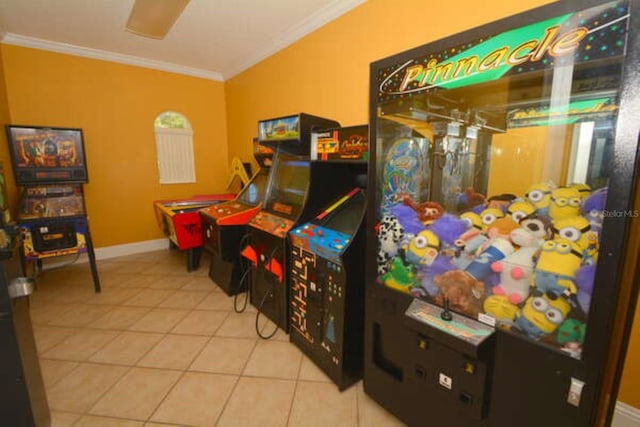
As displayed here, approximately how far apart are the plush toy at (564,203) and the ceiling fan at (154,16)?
9.54 feet

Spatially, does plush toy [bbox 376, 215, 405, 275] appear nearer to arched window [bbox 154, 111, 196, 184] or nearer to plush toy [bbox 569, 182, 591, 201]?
plush toy [bbox 569, 182, 591, 201]

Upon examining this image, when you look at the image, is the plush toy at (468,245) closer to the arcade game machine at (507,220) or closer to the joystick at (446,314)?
the arcade game machine at (507,220)

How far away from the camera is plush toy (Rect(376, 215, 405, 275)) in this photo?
4.35 ft

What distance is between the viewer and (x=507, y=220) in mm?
1041

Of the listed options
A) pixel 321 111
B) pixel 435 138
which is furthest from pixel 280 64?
pixel 435 138

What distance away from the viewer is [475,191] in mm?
1249

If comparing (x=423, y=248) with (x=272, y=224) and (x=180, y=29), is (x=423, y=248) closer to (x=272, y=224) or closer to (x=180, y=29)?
(x=272, y=224)

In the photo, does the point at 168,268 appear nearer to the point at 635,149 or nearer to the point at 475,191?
the point at 475,191

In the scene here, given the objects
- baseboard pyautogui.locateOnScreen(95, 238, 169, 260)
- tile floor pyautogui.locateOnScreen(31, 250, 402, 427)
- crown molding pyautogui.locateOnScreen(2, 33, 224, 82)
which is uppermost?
crown molding pyautogui.locateOnScreen(2, 33, 224, 82)

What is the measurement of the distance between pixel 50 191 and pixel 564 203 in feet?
13.5

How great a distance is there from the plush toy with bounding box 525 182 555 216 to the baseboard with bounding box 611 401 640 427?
121cm

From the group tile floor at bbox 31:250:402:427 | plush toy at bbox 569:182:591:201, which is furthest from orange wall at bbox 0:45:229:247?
plush toy at bbox 569:182:591:201

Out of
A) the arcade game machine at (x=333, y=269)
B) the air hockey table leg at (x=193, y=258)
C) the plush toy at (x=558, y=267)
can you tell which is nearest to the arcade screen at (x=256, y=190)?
the air hockey table leg at (x=193, y=258)

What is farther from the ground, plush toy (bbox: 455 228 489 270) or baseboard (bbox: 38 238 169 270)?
plush toy (bbox: 455 228 489 270)
